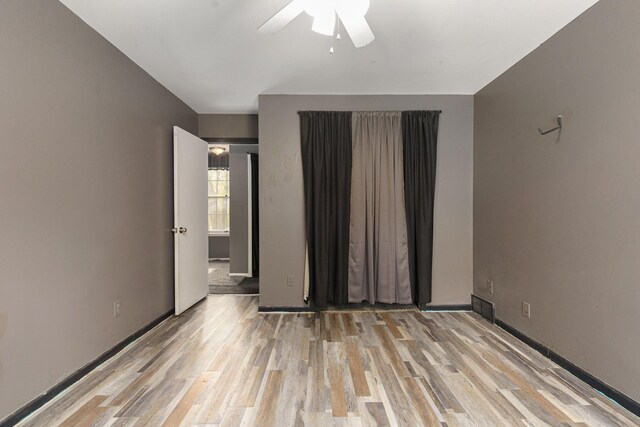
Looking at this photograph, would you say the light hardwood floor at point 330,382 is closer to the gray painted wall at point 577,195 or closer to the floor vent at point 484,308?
the floor vent at point 484,308

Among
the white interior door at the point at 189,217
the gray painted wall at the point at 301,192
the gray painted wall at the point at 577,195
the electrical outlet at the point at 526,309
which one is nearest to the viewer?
the gray painted wall at the point at 577,195

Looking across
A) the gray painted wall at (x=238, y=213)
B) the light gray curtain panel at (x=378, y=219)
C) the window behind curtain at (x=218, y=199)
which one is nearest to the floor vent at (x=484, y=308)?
the light gray curtain panel at (x=378, y=219)

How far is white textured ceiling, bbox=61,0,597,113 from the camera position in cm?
186

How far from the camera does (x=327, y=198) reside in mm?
3174

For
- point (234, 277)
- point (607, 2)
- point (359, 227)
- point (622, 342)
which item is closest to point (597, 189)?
point (622, 342)

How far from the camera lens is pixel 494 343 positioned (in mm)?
2469

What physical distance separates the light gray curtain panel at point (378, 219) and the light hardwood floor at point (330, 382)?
482 mm

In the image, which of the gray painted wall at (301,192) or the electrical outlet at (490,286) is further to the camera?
the gray painted wall at (301,192)

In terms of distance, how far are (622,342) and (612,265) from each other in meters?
0.45

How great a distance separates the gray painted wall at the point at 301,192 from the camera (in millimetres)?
3229

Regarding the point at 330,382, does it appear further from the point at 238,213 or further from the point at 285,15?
the point at 238,213

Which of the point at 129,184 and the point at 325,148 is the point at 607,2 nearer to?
the point at 325,148

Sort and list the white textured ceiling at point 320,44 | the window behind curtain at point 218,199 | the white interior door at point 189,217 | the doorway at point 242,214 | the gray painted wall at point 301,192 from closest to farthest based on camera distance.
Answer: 1. the white textured ceiling at point 320,44
2. the white interior door at point 189,217
3. the gray painted wall at point 301,192
4. the doorway at point 242,214
5. the window behind curtain at point 218,199

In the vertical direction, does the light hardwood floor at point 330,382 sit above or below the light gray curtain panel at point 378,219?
below
